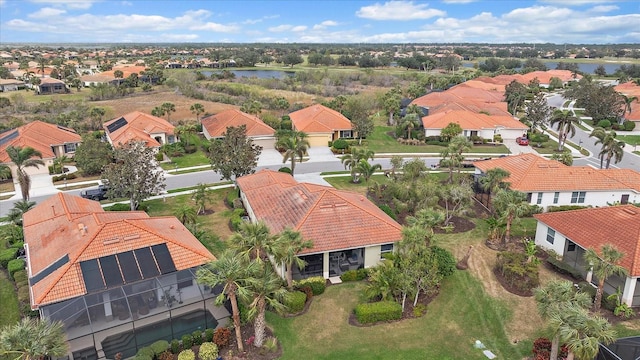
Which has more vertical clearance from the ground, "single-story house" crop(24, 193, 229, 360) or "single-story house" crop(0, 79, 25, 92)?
"single-story house" crop(0, 79, 25, 92)

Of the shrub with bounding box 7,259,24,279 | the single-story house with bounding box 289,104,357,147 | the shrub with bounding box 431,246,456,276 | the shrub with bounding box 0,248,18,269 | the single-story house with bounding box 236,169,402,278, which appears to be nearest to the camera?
the shrub with bounding box 431,246,456,276

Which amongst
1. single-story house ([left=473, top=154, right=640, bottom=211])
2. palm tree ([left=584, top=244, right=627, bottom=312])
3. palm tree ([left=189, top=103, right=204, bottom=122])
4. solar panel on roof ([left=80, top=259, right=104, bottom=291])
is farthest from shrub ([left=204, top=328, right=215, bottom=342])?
palm tree ([left=189, top=103, right=204, bottom=122])

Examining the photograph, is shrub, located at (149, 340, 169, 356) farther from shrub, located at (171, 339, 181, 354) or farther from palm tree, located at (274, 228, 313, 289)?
palm tree, located at (274, 228, 313, 289)

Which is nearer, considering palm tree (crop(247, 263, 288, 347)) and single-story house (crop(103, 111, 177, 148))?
palm tree (crop(247, 263, 288, 347))

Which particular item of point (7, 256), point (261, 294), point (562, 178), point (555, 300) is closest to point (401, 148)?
point (562, 178)

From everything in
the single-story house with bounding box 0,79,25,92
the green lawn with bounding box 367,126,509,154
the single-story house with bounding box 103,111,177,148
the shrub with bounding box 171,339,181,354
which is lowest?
the shrub with bounding box 171,339,181,354

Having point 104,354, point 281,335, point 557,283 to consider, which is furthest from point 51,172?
point 557,283
